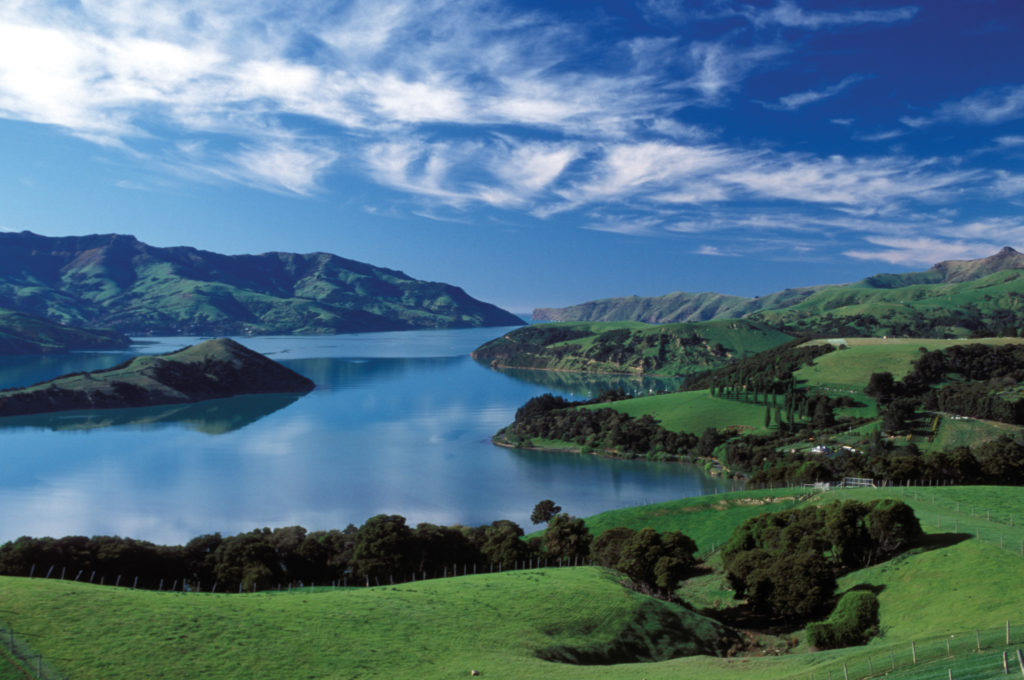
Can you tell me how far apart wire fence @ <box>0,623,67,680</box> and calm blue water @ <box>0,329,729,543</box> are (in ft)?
187

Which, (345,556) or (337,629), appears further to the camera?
(345,556)

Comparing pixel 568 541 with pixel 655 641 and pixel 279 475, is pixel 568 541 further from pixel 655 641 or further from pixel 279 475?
pixel 279 475

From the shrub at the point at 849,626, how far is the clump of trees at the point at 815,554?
323 centimetres

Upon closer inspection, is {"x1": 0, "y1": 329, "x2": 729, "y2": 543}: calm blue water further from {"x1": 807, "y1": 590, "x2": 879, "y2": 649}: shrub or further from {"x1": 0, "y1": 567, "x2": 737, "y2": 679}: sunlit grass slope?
{"x1": 807, "y1": 590, "x2": 879, "y2": 649}: shrub

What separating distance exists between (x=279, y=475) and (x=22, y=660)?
290 ft

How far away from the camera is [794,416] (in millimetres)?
131625

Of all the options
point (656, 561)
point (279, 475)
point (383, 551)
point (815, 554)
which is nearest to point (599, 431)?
A: point (279, 475)

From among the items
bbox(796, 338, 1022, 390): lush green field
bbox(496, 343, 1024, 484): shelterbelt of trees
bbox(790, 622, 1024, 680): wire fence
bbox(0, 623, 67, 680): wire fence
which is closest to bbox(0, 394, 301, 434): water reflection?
bbox(496, 343, 1024, 484): shelterbelt of trees

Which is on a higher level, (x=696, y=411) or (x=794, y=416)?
(x=696, y=411)

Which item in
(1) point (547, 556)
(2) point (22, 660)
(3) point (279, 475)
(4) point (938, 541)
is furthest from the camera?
(3) point (279, 475)

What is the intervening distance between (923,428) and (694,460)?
129 ft

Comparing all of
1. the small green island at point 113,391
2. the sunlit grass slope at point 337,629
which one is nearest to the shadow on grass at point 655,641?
the sunlit grass slope at point 337,629

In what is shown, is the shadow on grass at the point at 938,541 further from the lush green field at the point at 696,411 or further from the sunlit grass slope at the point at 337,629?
the lush green field at the point at 696,411

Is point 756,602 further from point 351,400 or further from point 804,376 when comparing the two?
point 351,400
